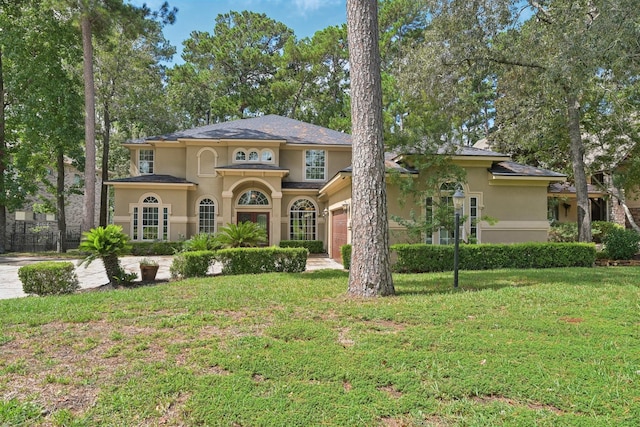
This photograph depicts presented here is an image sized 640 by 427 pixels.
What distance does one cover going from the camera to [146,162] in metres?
21.3

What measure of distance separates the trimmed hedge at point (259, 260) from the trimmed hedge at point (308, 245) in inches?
318

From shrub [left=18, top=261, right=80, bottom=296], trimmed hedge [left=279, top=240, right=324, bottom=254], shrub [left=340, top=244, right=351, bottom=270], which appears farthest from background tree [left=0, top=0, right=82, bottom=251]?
shrub [left=340, top=244, right=351, bottom=270]

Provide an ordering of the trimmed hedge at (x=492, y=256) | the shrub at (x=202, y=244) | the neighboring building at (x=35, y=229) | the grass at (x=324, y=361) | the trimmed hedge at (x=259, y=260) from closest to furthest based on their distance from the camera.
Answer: the grass at (x=324, y=361)
the trimmed hedge at (x=259, y=260)
the trimmed hedge at (x=492, y=256)
the shrub at (x=202, y=244)
the neighboring building at (x=35, y=229)

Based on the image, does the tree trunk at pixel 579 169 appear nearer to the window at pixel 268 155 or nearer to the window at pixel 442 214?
the window at pixel 442 214

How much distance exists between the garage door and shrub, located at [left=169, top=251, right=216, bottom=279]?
570 cm

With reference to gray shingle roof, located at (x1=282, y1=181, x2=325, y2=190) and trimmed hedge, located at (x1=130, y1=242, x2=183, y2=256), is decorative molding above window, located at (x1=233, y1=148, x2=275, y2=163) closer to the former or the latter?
gray shingle roof, located at (x1=282, y1=181, x2=325, y2=190)

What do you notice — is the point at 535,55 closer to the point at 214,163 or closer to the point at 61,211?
the point at 214,163

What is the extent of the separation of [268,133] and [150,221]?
7.30m

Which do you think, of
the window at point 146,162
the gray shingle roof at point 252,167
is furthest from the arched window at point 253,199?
the window at point 146,162

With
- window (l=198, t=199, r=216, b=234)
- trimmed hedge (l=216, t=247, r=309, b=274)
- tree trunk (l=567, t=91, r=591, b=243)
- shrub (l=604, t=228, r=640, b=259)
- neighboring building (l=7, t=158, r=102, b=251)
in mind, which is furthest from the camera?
neighboring building (l=7, t=158, r=102, b=251)

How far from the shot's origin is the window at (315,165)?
20609 mm

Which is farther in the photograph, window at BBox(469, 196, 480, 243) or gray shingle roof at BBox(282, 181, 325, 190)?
gray shingle roof at BBox(282, 181, 325, 190)

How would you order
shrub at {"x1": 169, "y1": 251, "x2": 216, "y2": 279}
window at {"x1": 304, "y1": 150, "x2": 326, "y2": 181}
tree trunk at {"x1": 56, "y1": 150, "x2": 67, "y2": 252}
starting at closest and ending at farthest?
1. shrub at {"x1": 169, "y1": 251, "x2": 216, "y2": 279}
2. tree trunk at {"x1": 56, "y1": 150, "x2": 67, "y2": 252}
3. window at {"x1": 304, "y1": 150, "x2": 326, "y2": 181}

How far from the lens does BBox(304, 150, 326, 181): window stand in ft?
67.6
